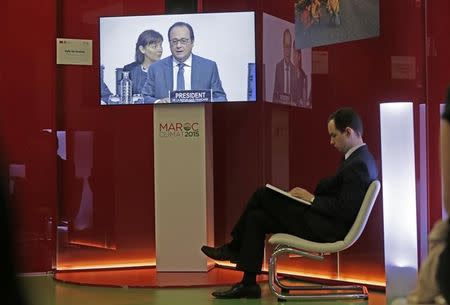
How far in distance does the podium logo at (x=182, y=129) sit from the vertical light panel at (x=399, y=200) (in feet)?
6.47

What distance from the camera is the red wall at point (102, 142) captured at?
18.3 feet

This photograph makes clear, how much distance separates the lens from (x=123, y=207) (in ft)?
20.9

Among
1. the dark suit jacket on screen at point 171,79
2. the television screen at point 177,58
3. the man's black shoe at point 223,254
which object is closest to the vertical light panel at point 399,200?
the man's black shoe at point 223,254

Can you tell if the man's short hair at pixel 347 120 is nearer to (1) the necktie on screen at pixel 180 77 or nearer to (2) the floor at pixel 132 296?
(2) the floor at pixel 132 296

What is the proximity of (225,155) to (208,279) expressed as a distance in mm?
1175

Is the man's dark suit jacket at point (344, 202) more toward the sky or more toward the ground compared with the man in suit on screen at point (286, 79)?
more toward the ground

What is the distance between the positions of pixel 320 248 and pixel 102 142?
8.50 feet

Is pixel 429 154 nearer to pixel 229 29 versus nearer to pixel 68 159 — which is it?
pixel 229 29

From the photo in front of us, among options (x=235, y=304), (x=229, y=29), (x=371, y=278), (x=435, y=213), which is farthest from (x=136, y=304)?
(x=229, y=29)

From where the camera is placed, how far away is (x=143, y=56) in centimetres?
584

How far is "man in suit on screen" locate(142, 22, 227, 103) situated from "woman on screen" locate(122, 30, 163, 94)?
0.04 metres

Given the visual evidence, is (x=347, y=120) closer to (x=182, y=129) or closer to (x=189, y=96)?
(x=189, y=96)

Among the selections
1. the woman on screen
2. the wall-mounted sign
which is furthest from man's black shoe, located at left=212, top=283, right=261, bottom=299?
the wall-mounted sign

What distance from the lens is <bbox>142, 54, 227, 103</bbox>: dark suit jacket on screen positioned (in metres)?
5.78
